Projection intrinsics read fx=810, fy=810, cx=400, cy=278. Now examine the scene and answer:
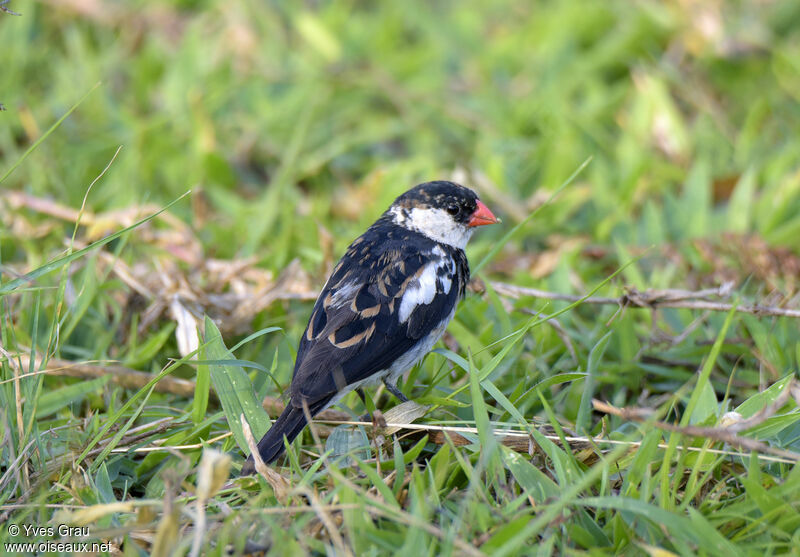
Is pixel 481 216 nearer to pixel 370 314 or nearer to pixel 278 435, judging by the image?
pixel 370 314

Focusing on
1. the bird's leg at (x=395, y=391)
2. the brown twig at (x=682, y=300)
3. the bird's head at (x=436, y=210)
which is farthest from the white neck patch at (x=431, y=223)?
the bird's leg at (x=395, y=391)

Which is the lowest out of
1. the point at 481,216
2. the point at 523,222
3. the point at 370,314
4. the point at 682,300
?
the point at 682,300

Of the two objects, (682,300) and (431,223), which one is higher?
(431,223)

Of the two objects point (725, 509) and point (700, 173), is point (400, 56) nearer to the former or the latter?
point (700, 173)

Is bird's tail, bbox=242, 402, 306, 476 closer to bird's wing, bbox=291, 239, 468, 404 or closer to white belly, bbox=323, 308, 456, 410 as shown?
bird's wing, bbox=291, 239, 468, 404

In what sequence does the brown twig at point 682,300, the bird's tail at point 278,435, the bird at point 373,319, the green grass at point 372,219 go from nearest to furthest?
the green grass at point 372,219 < the bird's tail at point 278,435 < the bird at point 373,319 < the brown twig at point 682,300

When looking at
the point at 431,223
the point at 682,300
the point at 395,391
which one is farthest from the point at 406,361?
the point at 682,300

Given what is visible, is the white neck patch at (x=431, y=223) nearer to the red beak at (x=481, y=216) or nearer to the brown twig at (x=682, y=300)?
the red beak at (x=481, y=216)
